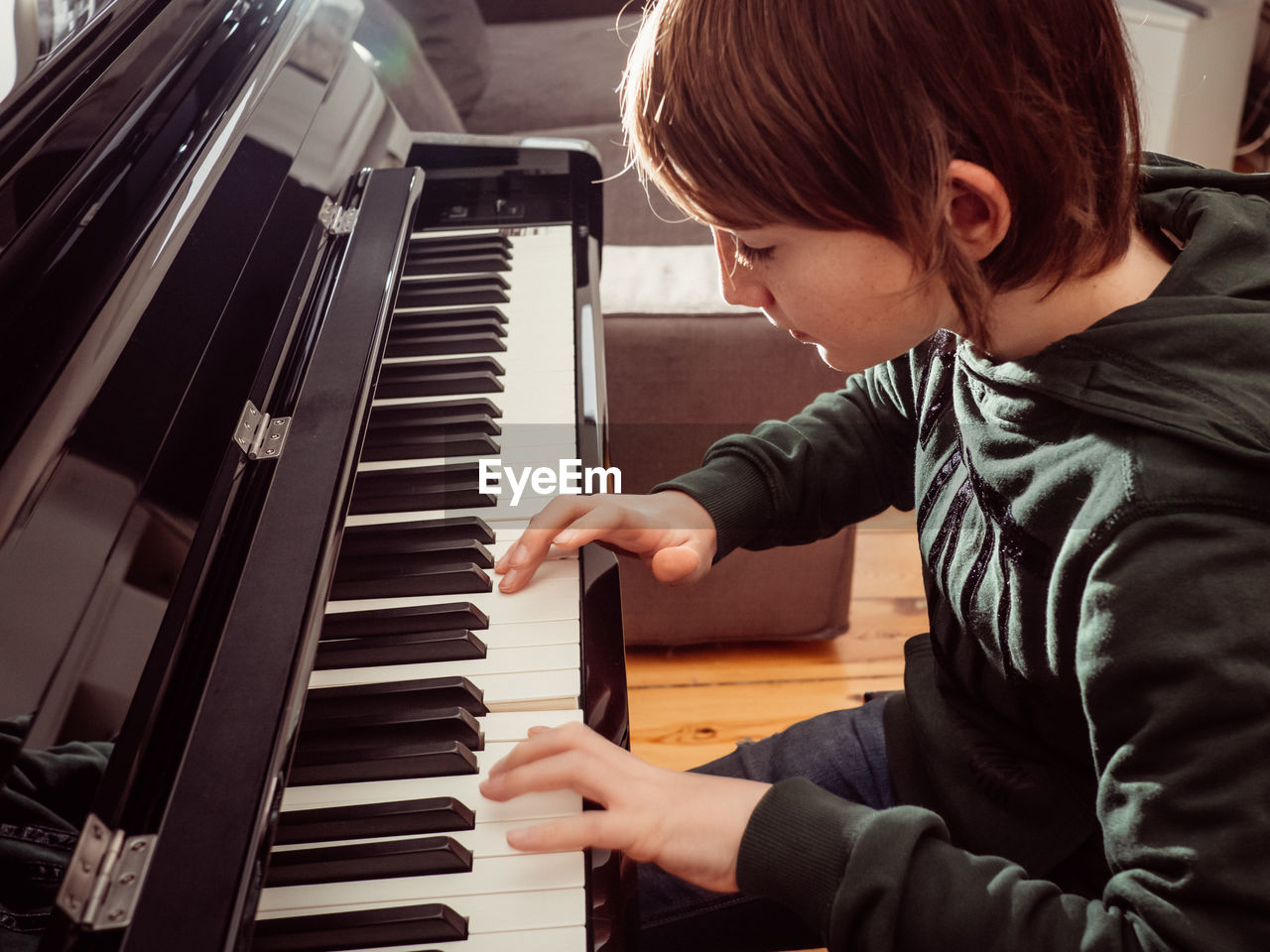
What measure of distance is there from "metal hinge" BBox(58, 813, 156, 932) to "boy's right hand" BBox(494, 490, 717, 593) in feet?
1.14

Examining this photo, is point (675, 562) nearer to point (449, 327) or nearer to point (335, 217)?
point (449, 327)

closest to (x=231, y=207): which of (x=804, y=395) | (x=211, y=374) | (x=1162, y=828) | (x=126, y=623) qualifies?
(x=211, y=374)

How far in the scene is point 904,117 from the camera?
0.65 meters

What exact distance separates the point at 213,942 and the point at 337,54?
0.97 metres

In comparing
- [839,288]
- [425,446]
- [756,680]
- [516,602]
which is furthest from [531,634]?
[756,680]

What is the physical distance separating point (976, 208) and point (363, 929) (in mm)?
623

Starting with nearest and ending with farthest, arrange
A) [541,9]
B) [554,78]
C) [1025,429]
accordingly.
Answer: [1025,429] < [554,78] < [541,9]

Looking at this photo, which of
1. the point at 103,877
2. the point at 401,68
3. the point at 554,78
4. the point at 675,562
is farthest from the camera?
the point at 554,78

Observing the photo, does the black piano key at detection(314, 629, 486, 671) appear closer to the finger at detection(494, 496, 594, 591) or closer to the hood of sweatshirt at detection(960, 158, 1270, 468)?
the finger at detection(494, 496, 594, 591)

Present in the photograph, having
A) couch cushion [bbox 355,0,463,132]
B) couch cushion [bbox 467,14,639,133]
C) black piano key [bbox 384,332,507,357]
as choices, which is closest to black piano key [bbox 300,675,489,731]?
black piano key [bbox 384,332,507,357]

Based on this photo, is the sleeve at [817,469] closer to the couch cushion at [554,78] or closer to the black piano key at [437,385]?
the black piano key at [437,385]

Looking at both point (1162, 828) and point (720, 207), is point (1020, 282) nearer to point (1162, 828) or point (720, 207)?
point (720, 207)

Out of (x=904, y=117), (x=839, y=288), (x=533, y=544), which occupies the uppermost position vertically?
(x=904, y=117)

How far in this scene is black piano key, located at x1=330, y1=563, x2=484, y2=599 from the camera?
0.79m
